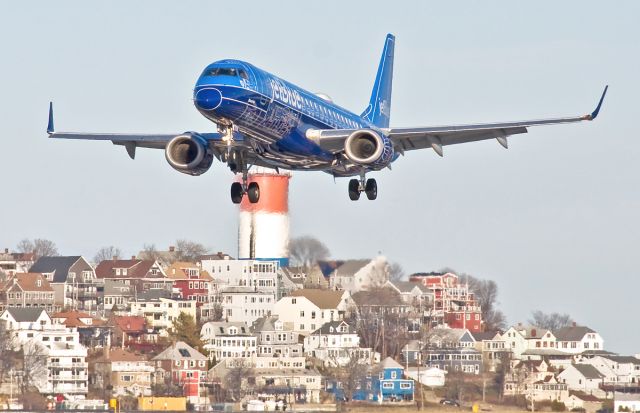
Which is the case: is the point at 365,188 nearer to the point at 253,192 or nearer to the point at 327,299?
the point at 253,192

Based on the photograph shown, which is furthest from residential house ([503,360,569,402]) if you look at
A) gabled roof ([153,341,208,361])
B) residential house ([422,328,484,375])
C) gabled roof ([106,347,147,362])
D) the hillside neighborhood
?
gabled roof ([106,347,147,362])

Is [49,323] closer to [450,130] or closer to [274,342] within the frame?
[274,342]

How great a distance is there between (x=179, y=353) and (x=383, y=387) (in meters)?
21.4

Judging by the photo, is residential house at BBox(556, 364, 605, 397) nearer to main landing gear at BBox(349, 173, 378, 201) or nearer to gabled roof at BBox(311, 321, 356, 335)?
gabled roof at BBox(311, 321, 356, 335)

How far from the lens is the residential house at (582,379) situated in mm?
173625

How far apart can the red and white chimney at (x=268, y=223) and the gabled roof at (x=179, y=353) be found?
17.3m

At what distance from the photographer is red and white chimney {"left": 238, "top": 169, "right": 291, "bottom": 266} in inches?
6860

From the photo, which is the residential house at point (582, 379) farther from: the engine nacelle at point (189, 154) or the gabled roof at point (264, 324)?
the engine nacelle at point (189, 154)

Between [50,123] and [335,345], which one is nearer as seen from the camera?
[50,123]

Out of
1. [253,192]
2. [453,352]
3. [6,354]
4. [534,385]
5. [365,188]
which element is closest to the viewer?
[253,192]

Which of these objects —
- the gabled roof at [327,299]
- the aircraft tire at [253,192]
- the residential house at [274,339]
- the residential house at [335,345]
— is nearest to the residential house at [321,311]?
the gabled roof at [327,299]

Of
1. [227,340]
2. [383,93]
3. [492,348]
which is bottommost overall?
[492,348]

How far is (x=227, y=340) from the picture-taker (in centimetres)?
17912

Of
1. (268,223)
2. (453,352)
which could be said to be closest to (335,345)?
(453,352)
